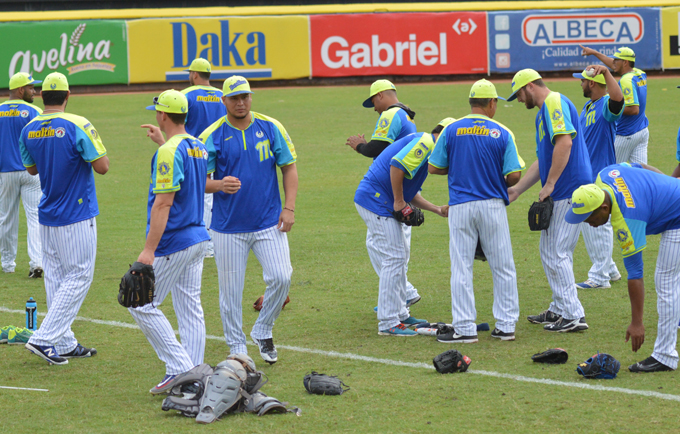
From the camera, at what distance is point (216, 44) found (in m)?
24.7

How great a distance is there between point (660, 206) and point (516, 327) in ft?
7.39

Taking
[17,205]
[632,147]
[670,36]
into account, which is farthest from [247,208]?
[670,36]

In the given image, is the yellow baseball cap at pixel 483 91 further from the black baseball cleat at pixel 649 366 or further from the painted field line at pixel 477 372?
the black baseball cleat at pixel 649 366

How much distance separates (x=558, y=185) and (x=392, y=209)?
157cm

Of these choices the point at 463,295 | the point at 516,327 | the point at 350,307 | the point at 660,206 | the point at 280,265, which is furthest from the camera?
the point at 350,307

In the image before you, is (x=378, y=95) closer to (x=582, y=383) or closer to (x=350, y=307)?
(x=350, y=307)

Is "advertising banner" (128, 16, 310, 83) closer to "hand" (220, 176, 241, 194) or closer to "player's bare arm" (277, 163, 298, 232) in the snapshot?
"player's bare arm" (277, 163, 298, 232)

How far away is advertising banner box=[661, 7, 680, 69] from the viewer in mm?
24953

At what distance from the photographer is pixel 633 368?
614 centimetres

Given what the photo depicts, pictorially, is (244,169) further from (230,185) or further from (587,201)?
(587,201)

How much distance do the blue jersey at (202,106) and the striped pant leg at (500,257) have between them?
190 inches

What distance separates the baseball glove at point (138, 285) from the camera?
5.57 meters

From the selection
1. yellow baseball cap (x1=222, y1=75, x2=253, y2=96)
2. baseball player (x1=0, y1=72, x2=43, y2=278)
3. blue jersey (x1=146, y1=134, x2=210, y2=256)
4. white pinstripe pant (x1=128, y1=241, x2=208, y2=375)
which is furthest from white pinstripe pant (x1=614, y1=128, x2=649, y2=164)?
baseball player (x1=0, y1=72, x2=43, y2=278)

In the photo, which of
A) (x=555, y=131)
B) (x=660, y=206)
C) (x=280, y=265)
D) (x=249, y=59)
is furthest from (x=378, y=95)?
(x=249, y=59)
